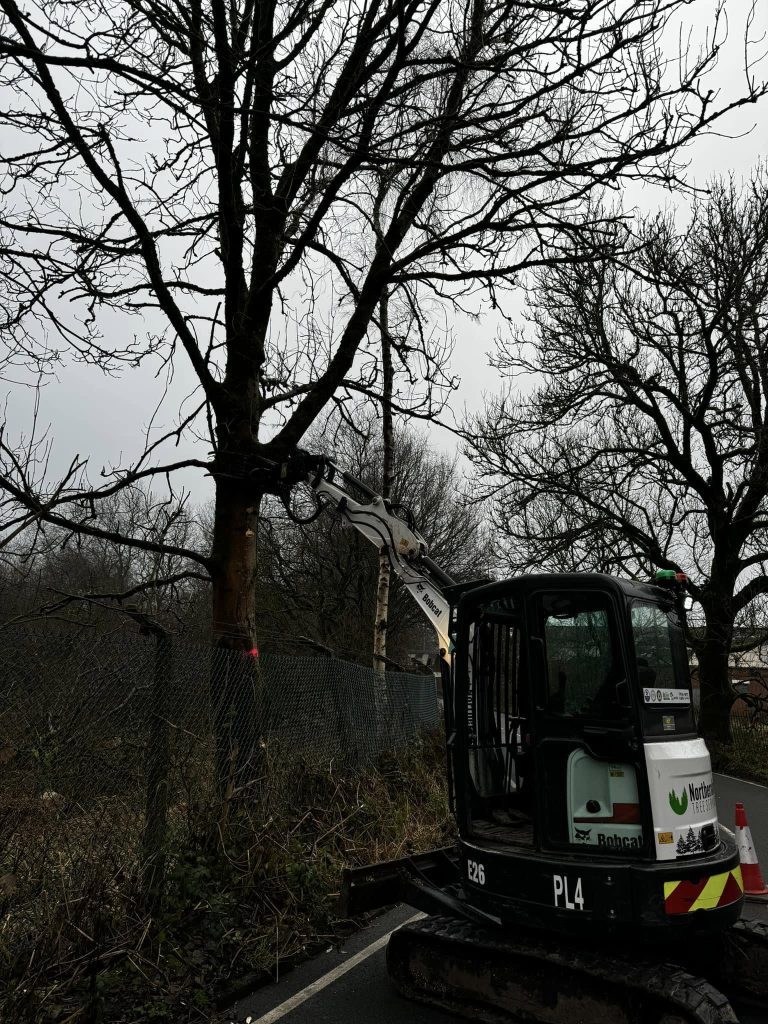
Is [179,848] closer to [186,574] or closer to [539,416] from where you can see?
[186,574]

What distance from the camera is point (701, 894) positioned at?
15.1 feet

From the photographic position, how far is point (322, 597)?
28094mm

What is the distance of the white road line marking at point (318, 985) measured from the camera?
4.85 metres

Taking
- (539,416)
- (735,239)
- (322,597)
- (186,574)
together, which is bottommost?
(186,574)

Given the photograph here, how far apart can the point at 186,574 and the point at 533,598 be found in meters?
3.77

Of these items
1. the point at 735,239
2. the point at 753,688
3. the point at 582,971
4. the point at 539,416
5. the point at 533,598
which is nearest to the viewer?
the point at 582,971

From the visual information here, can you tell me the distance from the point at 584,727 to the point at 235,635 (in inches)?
148

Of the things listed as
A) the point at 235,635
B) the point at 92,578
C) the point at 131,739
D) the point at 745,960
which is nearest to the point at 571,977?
the point at 745,960

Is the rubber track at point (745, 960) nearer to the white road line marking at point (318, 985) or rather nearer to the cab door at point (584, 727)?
the cab door at point (584, 727)

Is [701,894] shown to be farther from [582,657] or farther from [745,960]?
[582,657]

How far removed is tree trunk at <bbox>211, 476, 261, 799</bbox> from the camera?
6617 mm

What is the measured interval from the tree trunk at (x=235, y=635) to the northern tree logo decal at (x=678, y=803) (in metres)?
3.20

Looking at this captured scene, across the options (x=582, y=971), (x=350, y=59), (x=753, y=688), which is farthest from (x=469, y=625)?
(x=753, y=688)

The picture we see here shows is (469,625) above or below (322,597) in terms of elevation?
below
